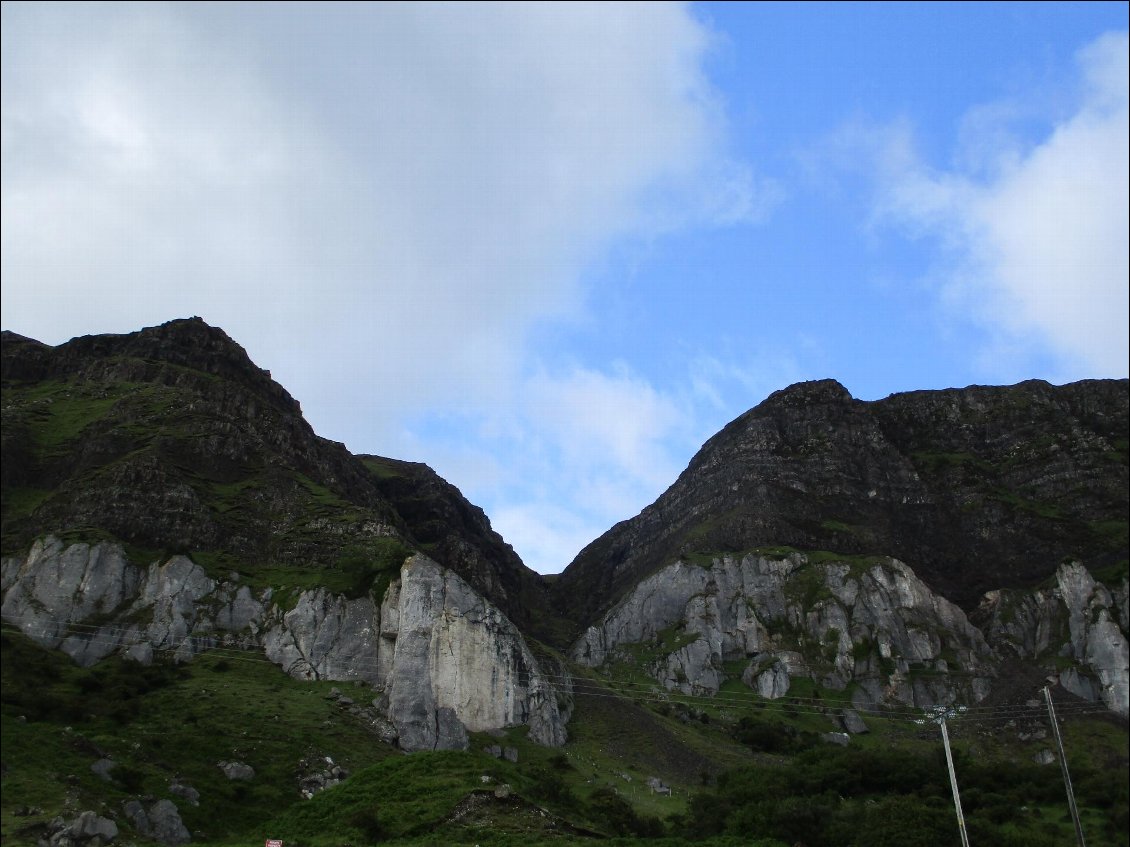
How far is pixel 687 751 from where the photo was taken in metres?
136

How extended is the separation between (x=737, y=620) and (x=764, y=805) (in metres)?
111

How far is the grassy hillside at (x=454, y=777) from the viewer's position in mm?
66688

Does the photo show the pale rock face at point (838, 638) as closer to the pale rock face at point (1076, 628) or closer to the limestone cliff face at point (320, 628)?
the pale rock face at point (1076, 628)

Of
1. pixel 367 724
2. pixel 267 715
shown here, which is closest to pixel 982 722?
pixel 367 724

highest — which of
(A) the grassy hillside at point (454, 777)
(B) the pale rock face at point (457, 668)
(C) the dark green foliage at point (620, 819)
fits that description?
(B) the pale rock face at point (457, 668)

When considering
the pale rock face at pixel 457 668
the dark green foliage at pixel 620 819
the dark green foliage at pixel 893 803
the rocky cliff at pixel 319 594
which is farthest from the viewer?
the rocky cliff at pixel 319 594

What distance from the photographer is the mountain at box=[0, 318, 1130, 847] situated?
78062 millimetres

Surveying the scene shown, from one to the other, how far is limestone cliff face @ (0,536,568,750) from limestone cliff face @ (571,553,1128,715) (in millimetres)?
55648

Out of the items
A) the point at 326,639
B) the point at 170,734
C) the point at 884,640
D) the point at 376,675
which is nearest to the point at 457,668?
the point at 376,675

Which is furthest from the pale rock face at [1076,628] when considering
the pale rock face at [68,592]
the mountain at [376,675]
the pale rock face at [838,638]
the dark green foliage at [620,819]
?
the pale rock face at [68,592]

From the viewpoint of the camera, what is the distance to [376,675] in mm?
128625

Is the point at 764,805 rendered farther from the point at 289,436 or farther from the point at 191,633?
the point at 289,436

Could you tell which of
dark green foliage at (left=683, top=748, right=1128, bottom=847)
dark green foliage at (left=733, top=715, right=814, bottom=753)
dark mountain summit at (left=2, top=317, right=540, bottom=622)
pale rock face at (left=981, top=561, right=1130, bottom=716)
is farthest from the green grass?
pale rock face at (left=981, top=561, right=1130, bottom=716)

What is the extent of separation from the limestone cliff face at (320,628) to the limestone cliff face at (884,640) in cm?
5565
